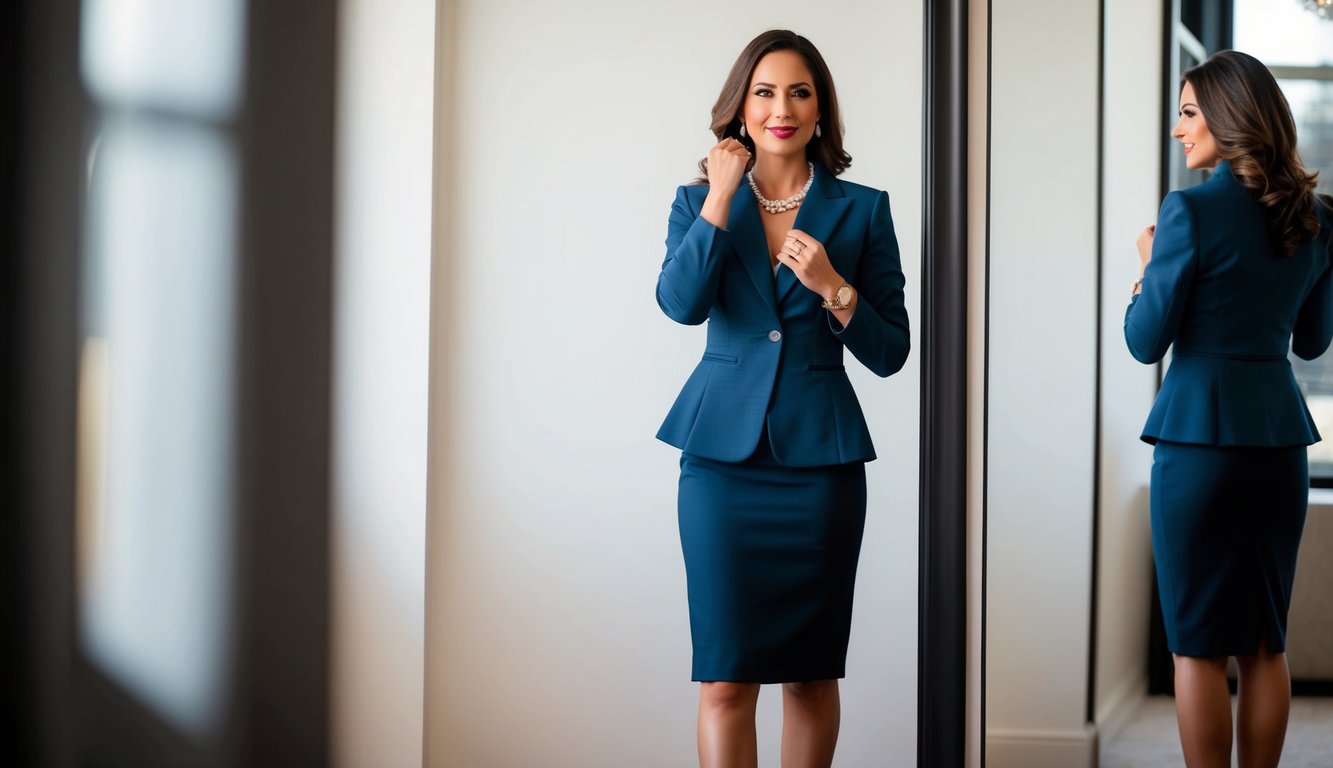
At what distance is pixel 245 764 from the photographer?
2.43 m

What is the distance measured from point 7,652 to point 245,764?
28.4 inches

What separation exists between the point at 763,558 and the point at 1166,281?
0.84m

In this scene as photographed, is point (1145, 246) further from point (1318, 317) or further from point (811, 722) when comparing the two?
point (811, 722)

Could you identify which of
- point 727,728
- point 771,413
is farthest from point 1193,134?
point 727,728

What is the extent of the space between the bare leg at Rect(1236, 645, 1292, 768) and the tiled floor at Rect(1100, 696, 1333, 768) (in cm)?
2

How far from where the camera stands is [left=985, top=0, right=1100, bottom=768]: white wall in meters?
2.13

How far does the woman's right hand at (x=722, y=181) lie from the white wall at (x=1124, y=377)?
66 cm

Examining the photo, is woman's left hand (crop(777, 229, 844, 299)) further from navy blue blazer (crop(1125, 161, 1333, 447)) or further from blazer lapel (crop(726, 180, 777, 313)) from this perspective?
navy blue blazer (crop(1125, 161, 1333, 447))

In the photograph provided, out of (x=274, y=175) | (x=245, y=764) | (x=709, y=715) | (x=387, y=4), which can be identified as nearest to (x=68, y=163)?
(x=274, y=175)

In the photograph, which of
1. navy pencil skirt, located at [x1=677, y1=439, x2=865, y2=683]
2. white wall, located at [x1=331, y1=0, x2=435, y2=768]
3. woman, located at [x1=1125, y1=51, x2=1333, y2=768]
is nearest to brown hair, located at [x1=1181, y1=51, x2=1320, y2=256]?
woman, located at [x1=1125, y1=51, x2=1333, y2=768]

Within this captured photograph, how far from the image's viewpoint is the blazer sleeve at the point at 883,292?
2027 mm

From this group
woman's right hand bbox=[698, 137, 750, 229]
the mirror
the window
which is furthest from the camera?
woman's right hand bbox=[698, 137, 750, 229]

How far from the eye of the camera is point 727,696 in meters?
2.04

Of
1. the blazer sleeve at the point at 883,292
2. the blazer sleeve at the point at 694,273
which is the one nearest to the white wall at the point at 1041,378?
the blazer sleeve at the point at 883,292
